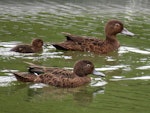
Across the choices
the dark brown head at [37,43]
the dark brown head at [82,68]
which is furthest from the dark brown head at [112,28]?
the dark brown head at [82,68]

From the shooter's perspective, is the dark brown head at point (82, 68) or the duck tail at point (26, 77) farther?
the dark brown head at point (82, 68)

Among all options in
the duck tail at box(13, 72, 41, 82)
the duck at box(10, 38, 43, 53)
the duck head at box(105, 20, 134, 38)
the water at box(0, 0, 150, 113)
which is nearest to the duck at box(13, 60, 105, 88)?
the duck tail at box(13, 72, 41, 82)

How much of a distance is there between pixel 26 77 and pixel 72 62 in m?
2.89

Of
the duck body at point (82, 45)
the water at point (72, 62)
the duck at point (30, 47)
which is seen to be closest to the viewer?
the water at point (72, 62)

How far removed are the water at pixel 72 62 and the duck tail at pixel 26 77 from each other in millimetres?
124

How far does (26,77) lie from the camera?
11.7 metres

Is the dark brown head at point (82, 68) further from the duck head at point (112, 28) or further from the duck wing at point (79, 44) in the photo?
the duck head at point (112, 28)

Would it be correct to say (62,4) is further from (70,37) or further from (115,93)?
(115,93)

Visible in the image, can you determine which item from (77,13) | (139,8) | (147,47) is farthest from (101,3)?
(147,47)

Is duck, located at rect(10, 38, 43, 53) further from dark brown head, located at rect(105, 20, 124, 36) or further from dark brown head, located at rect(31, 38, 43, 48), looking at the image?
dark brown head, located at rect(105, 20, 124, 36)

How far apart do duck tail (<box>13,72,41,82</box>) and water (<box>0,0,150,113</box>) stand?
0.12m

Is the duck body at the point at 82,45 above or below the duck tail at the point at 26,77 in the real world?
above

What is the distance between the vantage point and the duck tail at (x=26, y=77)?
11.7m

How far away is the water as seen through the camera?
1016 cm
